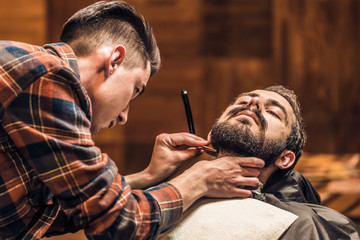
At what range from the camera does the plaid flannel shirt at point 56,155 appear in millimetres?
1154

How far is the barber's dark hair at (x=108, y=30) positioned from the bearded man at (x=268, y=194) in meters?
0.50

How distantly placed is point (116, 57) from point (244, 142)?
0.61m

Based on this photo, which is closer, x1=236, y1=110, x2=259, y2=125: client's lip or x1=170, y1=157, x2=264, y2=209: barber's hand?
x1=170, y1=157, x2=264, y2=209: barber's hand

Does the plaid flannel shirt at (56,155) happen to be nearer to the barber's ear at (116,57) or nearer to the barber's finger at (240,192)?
the barber's ear at (116,57)

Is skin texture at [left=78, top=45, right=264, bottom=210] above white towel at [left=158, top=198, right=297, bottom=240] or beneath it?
above

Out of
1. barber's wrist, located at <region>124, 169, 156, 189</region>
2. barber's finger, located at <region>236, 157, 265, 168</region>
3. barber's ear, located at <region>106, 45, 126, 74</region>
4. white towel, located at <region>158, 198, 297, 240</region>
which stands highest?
barber's ear, located at <region>106, 45, 126, 74</region>

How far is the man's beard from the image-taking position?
1.70 m

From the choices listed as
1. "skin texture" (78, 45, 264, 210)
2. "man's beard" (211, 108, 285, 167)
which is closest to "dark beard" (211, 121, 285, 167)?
"man's beard" (211, 108, 285, 167)

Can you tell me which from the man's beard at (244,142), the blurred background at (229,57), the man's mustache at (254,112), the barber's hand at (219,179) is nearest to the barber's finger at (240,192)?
the barber's hand at (219,179)

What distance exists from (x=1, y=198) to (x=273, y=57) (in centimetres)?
309

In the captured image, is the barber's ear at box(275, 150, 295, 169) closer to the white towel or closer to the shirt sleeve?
the white towel

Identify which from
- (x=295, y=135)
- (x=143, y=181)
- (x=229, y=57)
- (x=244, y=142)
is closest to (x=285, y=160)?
(x=295, y=135)

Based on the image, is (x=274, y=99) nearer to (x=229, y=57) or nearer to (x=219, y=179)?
(x=219, y=179)

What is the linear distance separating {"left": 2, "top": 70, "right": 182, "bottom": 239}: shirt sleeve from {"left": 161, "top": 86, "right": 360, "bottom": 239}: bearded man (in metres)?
0.35
